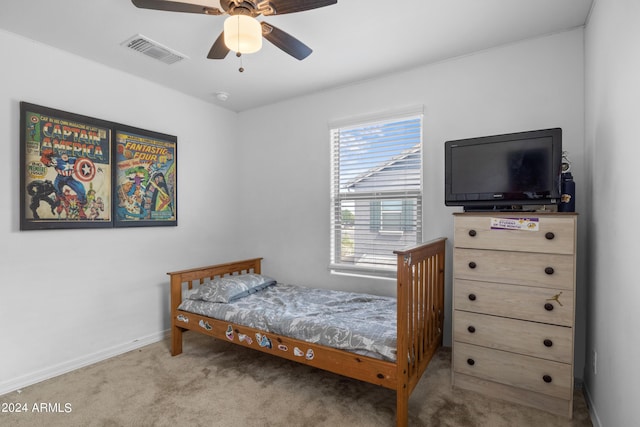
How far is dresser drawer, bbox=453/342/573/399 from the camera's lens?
5.91 ft

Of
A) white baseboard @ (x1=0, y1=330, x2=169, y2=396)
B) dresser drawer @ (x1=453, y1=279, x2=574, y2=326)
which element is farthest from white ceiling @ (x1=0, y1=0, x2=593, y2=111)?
white baseboard @ (x1=0, y1=330, x2=169, y2=396)

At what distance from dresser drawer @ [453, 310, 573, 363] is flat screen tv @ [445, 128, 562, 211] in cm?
68

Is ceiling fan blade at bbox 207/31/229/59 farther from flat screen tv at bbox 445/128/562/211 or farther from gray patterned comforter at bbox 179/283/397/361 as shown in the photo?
gray patterned comforter at bbox 179/283/397/361

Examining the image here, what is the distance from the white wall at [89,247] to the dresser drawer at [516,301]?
2572 millimetres

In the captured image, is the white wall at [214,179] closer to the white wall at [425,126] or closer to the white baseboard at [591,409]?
the white wall at [425,126]

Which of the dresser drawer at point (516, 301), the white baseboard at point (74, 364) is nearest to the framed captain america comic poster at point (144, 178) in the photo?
the white baseboard at point (74, 364)

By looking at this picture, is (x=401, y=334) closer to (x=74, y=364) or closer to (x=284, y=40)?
(x=284, y=40)

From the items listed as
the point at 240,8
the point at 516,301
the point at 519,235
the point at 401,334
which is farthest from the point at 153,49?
the point at 516,301

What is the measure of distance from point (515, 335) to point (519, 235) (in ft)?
1.88

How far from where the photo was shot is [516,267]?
1.90 metres

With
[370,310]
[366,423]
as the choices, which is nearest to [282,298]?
[370,310]

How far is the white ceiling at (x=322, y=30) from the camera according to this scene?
1.96 meters

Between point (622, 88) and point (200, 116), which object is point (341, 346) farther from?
point (200, 116)

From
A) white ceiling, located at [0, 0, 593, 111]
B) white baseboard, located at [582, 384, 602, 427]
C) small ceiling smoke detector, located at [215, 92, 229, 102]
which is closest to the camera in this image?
white baseboard, located at [582, 384, 602, 427]
